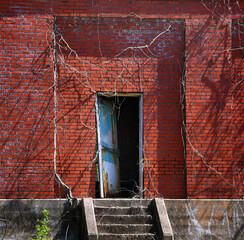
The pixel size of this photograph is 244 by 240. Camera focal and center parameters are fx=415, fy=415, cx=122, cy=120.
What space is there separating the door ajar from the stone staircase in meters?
1.02

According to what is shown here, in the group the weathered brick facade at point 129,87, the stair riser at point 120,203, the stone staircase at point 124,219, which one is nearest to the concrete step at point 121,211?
the stone staircase at point 124,219

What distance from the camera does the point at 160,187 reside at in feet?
28.8

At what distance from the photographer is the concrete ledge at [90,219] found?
6613 mm

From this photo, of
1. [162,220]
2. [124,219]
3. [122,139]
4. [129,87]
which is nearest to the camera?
[162,220]

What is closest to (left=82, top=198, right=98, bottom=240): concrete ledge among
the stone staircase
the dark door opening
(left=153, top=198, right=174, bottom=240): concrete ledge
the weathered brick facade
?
the stone staircase

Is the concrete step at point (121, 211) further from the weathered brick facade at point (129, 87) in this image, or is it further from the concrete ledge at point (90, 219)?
the weathered brick facade at point (129, 87)

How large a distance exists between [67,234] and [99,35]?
4181 mm

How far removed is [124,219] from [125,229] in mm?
272

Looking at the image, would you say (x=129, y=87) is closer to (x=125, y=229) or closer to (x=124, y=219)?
(x=124, y=219)

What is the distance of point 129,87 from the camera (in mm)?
8922

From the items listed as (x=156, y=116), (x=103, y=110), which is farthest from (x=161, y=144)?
(x=103, y=110)

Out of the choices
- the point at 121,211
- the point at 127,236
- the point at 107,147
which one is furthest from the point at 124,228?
the point at 107,147

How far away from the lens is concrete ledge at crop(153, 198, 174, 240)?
6797 millimetres

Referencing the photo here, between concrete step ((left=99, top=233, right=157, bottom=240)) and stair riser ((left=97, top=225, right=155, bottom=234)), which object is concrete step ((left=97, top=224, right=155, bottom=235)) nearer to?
stair riser ((left=97, top=225, right=155, bottom=234))
